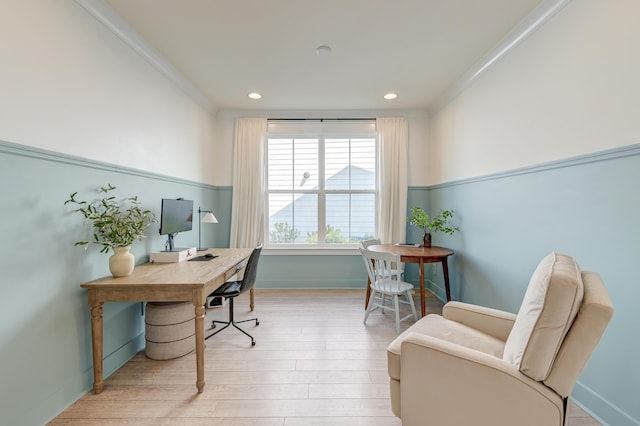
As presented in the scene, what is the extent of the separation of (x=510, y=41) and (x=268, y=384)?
Result: 10.8 feet

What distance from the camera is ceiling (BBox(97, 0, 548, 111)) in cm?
191

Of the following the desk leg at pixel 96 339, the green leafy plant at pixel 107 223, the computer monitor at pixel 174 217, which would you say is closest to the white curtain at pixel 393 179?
the computer monitor at pixel 174 217

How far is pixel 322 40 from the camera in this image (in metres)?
2.27

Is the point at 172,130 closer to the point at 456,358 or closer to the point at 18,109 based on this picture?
the point at 18,109

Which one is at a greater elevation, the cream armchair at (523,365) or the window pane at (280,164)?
the window pane at (280,164)

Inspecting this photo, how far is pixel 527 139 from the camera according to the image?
2.11m

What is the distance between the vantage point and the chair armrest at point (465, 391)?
1076 mm

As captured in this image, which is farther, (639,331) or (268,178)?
(268,178)

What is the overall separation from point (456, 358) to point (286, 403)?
1126 millimetres

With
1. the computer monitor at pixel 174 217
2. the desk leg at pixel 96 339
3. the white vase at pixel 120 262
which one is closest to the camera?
the desk leg at pixel 96 339

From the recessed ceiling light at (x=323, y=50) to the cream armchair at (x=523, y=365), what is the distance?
2263mm

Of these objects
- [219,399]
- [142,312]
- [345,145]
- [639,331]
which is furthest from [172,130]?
[639,331]

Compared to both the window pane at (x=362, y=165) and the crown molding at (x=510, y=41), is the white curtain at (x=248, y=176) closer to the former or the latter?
the window pane at (x=362, y=165)

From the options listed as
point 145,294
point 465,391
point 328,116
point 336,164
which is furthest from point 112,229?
point 328,116
